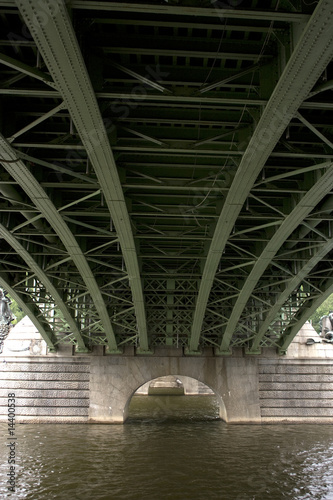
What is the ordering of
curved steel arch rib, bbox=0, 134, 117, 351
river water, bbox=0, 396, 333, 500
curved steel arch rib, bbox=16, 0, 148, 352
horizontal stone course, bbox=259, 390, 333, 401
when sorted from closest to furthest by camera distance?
curved steel arch rib, bbox=16, 0, 148, 352 → curved steel arch rib, bbox=0, 134, 117, 351 → river water, bbox=0, 396, 333, 500 → horizontal stone course, bbox=259, 390, 333, 401

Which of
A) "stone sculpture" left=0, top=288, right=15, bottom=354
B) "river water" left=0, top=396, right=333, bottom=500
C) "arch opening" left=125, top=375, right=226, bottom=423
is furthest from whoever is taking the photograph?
"arch opening" left=125, top=375, right=226, bottom=423

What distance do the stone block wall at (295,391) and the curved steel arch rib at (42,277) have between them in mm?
8762

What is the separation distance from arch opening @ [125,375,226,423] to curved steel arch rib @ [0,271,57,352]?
4.80 meters

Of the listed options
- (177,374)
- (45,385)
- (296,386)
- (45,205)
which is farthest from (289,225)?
(45,385)

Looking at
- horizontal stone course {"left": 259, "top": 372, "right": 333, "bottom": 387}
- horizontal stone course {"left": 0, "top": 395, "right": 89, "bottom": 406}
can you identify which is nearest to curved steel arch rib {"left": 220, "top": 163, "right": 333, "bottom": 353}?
horizontal stone course {"left": 259, "top": 372, "right": 333, "bottom": 387}

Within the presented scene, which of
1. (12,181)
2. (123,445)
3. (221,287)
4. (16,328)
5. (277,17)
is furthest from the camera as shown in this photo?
(16,328)

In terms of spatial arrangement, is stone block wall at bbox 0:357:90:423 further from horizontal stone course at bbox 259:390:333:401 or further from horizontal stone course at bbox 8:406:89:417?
horizontal stone course at bbox 259:390:333:401

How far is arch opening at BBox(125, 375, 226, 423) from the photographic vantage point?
24797 millimetres

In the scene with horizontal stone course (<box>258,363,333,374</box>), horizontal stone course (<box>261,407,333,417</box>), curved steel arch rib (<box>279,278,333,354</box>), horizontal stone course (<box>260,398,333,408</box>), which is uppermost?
curved steel arch rib (<box>279,278,333,354</box>)

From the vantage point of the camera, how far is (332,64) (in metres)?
7.31

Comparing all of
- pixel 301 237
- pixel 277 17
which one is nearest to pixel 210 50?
pixel 277 17

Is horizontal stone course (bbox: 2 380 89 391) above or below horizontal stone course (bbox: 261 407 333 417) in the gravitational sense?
above

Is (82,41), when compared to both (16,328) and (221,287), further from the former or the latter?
(16,328)

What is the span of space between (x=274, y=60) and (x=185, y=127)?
2573 millimetres
